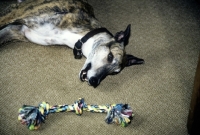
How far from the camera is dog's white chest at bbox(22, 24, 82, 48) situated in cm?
232

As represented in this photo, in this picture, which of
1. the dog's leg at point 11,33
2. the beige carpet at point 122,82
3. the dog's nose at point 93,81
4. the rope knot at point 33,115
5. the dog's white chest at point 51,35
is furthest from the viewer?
the dog's leg at point 11,33

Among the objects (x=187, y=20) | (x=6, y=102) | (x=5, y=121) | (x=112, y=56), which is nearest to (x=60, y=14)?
(x=112, y=56)

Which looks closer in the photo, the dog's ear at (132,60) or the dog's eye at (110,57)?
the dog's eye at (110,57)

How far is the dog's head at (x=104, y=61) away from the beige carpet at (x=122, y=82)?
17 centimetres

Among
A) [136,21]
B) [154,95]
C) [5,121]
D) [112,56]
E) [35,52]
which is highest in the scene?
[136,21]

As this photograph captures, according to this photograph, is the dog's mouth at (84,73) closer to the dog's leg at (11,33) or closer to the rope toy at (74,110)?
the rope toy at (74,110)

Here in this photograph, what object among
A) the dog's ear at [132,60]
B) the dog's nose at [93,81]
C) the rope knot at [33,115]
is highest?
Result: the dog's ear at [132,60]

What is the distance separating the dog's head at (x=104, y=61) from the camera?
2.12m

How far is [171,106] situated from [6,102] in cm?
161

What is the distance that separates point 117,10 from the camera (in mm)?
3215

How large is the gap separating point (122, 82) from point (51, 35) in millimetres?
952

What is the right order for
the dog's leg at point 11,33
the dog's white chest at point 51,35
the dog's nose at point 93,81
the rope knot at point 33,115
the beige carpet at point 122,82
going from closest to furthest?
the rope knot at point 33,115
the beige carpet at point 122,82
the dog's nose at point 93,81
the dog's white chest at point 51,35
the dog's leg at point 11,33

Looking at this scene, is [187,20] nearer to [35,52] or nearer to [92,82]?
[92,82]

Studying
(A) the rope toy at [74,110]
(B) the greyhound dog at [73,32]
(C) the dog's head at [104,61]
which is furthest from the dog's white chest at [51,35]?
(A) the rope toy at [74,110]
